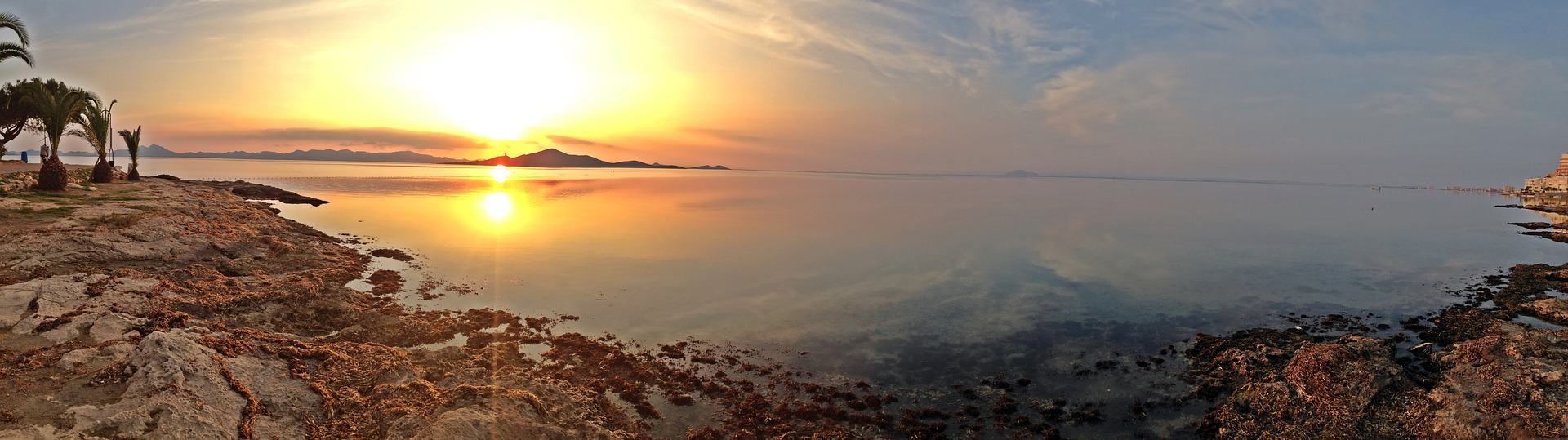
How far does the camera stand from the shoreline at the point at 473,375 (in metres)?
9.90

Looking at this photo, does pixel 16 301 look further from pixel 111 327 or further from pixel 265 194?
pixel 265 194

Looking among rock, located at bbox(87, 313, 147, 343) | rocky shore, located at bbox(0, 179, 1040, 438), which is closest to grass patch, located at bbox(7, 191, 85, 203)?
rocky shore, located at bbox(0, 179, 1040, 438)

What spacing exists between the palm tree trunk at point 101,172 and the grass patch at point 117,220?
3156 centimetres

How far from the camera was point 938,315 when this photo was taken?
2186cm

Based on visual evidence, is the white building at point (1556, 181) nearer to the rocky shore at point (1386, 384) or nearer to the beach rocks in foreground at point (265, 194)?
the rocky shore at point (1386, 384)

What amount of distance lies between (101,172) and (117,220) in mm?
34019

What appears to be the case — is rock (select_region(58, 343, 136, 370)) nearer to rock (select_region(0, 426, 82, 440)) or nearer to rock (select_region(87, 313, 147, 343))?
rock (select_region(87, 313, 147, 343))

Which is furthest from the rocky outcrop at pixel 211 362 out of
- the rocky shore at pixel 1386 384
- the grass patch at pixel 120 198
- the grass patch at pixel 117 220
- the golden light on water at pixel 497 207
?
the golden light on water at pixel 497 207

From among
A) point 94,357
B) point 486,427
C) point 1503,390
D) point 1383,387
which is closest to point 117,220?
point 94,357

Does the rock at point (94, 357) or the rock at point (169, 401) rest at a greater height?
the rock at point (94, 357)

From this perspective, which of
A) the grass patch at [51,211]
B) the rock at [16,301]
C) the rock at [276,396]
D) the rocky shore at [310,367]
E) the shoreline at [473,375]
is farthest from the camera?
the grass patch at [51,211]

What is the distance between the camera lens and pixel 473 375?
13539 millimetres

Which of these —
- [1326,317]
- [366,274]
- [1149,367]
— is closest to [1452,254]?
[1326,317]

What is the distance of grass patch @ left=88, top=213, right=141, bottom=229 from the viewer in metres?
21.9
